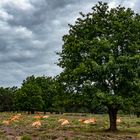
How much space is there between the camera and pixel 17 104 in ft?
496

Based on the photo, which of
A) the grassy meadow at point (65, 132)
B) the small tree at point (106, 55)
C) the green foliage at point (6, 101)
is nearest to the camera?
the grassy meadow at point (65, 132)

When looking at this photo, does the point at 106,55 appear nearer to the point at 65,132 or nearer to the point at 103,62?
the point at 103,62

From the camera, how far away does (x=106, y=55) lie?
4816cm

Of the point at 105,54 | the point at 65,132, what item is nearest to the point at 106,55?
the point at 105,54

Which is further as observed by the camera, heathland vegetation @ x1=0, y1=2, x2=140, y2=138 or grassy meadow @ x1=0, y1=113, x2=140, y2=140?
heathland vegetation @ x1=0, y1=2, x2=140, y2=138

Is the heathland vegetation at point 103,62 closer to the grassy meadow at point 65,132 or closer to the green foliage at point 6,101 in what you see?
the grassy meadow at point 65,132

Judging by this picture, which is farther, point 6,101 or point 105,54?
point 6,101

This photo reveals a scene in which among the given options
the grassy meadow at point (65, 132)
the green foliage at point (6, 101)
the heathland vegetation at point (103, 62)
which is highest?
the green foliage at point (6, 101)

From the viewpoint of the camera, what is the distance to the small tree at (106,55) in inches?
1861

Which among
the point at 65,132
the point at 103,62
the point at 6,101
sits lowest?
the point at 65,132

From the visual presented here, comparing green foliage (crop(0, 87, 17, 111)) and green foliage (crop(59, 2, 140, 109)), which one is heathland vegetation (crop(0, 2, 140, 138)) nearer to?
green foliage (crop(59, 2, 140, 109))

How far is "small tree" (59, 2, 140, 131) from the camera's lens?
47281 millimetres

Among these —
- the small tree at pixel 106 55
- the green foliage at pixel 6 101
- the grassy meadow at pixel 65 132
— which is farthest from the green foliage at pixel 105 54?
the green foliage at pixel 6 101

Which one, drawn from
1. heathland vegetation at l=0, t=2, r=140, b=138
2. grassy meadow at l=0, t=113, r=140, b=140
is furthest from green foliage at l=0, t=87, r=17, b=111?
heathland vegetation at l=0, t=2, r=140, b=138
